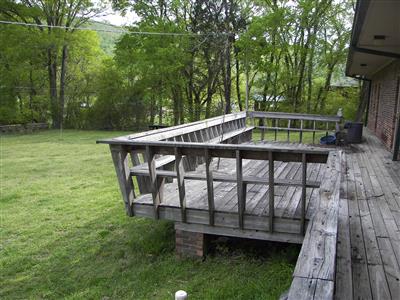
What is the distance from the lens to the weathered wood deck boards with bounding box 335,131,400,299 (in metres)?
1.94

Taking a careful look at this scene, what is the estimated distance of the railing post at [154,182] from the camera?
135 inches

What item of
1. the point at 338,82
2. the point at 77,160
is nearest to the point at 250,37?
the point at 338,82

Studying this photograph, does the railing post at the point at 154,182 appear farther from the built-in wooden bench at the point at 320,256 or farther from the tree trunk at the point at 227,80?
the tree trunk at the point at 227,80

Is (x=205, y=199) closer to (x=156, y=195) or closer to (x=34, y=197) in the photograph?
(x=156, y=195)

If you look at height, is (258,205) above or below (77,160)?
above

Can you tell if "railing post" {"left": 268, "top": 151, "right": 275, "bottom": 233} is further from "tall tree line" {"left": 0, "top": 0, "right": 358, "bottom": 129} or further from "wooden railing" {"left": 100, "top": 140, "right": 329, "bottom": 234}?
"tall tree line" {"left": 0, "top": 0, "right": 358, "bottom": 129}

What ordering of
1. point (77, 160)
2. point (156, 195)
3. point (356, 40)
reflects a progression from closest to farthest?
point (156, 195) < point (356, 40) < point (77, 160)

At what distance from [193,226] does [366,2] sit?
2.64m

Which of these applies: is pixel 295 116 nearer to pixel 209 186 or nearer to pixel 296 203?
pixel 296 203

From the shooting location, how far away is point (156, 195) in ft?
12.1

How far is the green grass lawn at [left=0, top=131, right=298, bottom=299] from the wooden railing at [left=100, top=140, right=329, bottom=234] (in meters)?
0.55

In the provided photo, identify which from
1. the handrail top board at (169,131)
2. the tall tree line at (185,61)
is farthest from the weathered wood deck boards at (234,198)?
the tall tree line at (185,61)

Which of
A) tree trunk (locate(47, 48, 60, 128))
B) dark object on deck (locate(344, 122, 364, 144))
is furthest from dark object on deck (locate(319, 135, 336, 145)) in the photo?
tree trunk (locate(47, 48, 60, 128))

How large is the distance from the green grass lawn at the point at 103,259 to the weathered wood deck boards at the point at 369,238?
84cm
